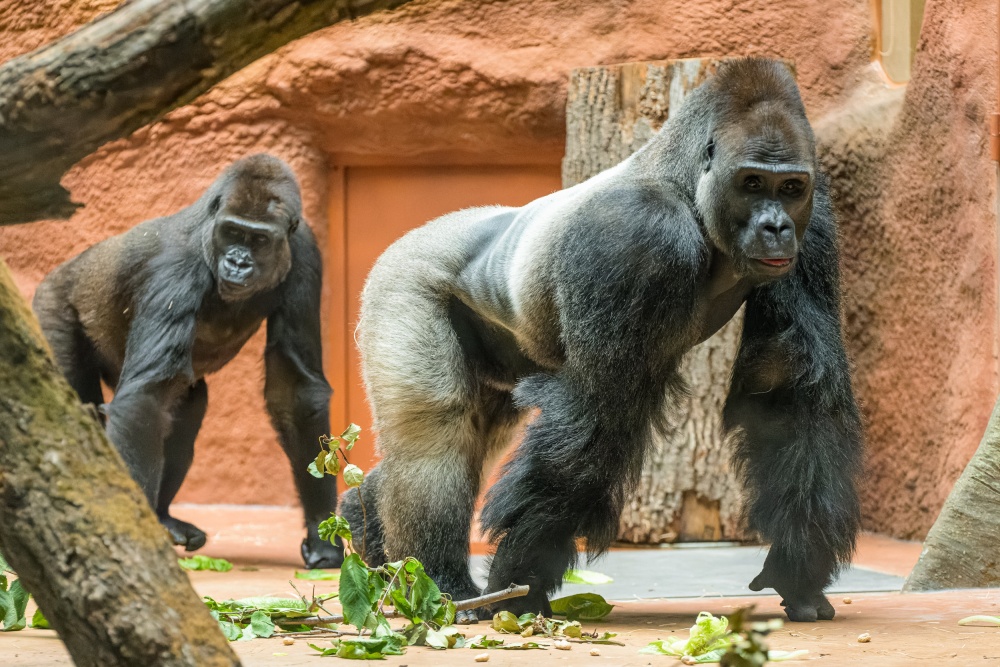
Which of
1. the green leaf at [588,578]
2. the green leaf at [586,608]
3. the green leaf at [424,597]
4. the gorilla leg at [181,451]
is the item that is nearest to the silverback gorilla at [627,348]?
the green leaf at [586,608]

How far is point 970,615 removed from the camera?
10.9ft

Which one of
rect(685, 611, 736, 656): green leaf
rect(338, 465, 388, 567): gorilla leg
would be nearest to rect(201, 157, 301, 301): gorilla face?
rect(338, 465, 388, 567): gorilla leg

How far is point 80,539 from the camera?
1.80 m

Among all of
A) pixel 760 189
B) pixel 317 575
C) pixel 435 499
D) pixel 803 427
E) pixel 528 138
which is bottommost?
pixel 317 575

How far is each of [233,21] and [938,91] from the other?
4.35 meters

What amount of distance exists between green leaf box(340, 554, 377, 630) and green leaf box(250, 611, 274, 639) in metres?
0.26

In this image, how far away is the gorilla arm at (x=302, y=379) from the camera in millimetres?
5102

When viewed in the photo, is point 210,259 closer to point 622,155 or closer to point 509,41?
point 622,155

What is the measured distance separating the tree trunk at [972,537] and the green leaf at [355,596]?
1.98 meters

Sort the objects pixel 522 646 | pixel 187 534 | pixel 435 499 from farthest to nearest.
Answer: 1. pixel 187 534
2. pixel 435 499
3. pixel 522 646

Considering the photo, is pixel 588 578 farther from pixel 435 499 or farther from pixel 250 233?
pixel 250 233

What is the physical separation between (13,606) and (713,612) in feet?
6.33

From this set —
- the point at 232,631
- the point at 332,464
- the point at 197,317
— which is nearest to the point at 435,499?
the point at 332,464

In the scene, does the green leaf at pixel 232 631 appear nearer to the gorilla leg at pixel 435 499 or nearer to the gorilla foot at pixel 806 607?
the gorilla leg at pixel 435 499
